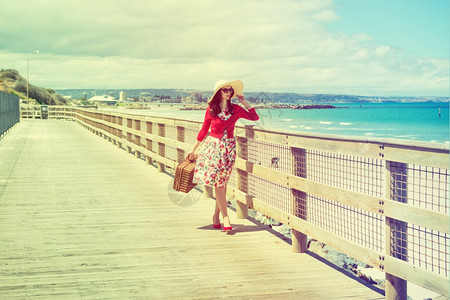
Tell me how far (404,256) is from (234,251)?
208 centimetres

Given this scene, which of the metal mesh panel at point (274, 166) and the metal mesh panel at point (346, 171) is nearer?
the metal mesh panel at point (346, 171)

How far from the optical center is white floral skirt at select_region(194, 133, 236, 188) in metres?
6.67

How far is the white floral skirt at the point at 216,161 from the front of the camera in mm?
6672

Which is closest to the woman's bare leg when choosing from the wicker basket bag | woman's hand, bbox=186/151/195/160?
the wicker basket bag

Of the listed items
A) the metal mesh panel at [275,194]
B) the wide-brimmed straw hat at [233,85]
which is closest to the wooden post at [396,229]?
the metal mesh panel at [275,194]

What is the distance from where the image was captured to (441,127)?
76562 mm

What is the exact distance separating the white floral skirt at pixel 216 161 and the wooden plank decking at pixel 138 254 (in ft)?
2.25

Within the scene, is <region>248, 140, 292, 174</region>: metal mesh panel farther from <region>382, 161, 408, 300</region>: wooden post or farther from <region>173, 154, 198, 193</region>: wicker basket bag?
<region>382, 161, 408, 300</region>: wooden post

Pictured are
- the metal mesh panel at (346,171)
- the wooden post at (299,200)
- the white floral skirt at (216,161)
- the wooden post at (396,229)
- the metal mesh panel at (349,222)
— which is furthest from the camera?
the white floral skirt at (216,161)

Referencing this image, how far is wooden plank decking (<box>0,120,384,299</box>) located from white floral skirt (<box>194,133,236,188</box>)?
2.25 feet

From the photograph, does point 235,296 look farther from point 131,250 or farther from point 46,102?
point 46,102

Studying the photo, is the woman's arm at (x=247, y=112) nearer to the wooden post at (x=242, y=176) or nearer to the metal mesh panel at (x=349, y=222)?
the wooden post at (x=242, y=176)

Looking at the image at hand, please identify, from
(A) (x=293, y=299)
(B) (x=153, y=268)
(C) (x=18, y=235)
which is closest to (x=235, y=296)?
(A) (x=293, y=299)

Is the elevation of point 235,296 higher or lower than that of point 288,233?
higher
